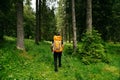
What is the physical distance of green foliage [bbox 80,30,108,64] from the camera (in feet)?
59.0

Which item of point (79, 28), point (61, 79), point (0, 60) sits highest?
point (79, 28)

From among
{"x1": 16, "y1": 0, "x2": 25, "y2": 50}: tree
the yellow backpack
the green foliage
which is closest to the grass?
the green foliage

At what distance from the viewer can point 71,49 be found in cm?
2139

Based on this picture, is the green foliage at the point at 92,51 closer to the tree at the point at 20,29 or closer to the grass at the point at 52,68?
the grass at the point at 52,68

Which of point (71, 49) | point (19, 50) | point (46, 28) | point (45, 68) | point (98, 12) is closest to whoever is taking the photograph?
point (45, 68)

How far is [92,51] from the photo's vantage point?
18.2m

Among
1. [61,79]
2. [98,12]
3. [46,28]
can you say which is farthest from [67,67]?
[46,28]

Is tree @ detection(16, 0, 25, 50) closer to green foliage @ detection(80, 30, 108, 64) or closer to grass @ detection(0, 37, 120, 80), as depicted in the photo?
grass @ detection(0, 37, 120, 80)

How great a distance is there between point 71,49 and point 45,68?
605 cm

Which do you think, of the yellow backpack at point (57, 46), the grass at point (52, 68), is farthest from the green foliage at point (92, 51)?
the yellow backpack at point (57, 46)

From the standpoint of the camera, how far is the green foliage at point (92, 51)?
59.0 feet

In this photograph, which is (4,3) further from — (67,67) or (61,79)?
(61,79)

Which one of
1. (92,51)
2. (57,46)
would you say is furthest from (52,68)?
(92,51)

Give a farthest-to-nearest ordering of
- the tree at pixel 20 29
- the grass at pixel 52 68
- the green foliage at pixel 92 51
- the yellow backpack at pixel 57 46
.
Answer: the tree at pixel 20 29
the green foliage at pixel 92 51
the yellow backpack at pixel 57 46
the grass at pixel 52 68
